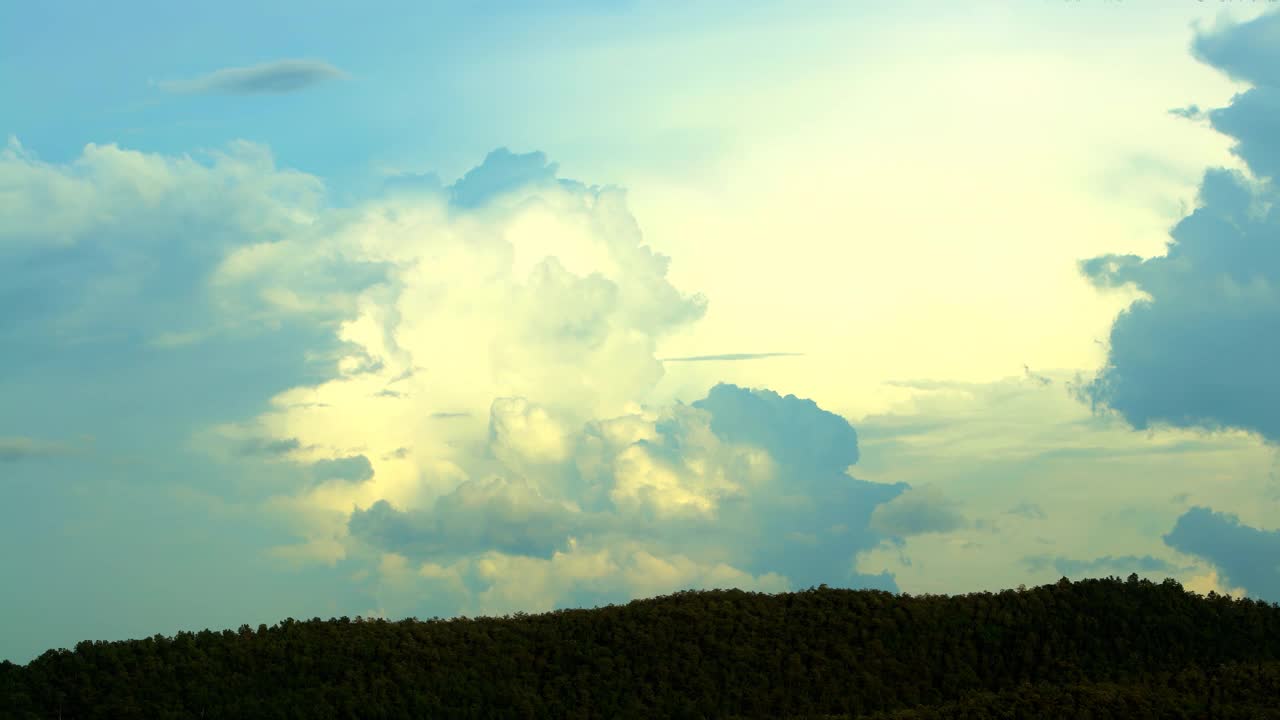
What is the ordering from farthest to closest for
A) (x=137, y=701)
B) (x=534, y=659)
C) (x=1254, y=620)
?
(x=1254, y=620) < (x=534, y=659) < (x=137, y=701)

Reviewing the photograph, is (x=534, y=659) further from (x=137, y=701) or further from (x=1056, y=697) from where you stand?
(x=1056, y=697)

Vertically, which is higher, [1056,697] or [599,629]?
[599,629]

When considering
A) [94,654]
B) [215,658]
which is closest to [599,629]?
[215,658]

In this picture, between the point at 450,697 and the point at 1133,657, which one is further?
the point at 1133,657

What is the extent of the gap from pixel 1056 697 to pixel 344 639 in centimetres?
1685

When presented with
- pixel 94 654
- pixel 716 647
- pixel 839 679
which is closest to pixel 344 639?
pixel 94 654

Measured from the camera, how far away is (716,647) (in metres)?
29.8

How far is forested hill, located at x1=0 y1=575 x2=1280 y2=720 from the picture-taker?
27.3 m

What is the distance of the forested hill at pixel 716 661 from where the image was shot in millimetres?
27266

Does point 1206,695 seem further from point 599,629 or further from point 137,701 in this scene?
point 137,701

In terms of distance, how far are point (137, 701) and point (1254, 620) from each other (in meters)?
28.1

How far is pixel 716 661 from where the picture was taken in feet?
96.2

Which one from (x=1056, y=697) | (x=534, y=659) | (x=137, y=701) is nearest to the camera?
(x=1056, y=697)

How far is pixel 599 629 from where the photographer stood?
30547 mm
